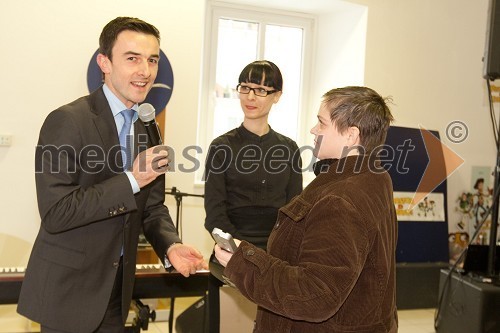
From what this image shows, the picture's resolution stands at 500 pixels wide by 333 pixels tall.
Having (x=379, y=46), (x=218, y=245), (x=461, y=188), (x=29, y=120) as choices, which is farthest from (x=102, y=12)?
(x=461, y=188)

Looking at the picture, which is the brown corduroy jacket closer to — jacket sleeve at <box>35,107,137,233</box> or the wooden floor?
jacket sleeve at <box>35,107,137,233</box>

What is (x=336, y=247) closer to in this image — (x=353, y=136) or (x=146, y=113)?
(x=353, y=136)

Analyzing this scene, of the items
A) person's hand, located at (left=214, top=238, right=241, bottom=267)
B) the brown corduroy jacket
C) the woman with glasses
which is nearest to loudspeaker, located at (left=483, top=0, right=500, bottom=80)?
the woman with glasses

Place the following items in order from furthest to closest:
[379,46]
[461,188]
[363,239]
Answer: [461,188] < [379,46] < [363,239]

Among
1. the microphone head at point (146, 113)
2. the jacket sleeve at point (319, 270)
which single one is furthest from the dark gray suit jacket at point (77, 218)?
the jacket sleeve at point (319, 270)

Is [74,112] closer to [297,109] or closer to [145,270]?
[145,270]

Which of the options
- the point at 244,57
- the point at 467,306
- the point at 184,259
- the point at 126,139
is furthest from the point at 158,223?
the point at 244,57

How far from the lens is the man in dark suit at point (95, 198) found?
1.76 metres

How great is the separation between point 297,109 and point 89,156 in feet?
13.9

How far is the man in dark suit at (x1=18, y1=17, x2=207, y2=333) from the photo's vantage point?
176cm

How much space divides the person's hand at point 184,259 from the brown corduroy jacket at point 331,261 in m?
0.44

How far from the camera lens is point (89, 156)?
184cm

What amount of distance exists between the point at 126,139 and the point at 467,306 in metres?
2.89

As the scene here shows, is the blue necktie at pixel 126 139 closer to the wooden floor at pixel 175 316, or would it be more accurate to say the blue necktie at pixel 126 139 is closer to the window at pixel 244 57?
the wooden floor at pixel 175 316
